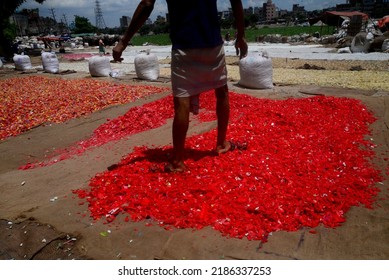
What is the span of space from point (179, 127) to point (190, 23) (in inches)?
28.5

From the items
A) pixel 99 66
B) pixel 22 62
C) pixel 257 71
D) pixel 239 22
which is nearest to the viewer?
pixel 239 22

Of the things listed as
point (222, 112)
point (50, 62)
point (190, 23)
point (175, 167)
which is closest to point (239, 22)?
point (190, 23)

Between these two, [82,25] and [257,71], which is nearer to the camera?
[257,71]

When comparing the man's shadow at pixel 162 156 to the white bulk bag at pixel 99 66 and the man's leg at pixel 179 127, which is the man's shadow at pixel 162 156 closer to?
the man's leg at pixel 179 127

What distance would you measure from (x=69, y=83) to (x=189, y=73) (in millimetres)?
6704

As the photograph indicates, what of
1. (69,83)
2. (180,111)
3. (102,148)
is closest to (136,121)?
(102,148)

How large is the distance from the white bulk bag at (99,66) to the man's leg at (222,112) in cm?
733

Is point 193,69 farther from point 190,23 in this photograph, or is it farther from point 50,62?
point 50,62

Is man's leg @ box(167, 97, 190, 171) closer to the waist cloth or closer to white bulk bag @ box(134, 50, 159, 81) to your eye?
the waist cloth

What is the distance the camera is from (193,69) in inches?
87.9

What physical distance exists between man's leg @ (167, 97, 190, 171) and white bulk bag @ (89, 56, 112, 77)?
7468mm

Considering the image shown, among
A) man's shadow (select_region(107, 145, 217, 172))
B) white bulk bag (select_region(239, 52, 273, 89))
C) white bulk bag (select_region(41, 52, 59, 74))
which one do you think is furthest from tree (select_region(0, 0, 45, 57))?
man's shadow (select_region(107, 145, 217, 172))
